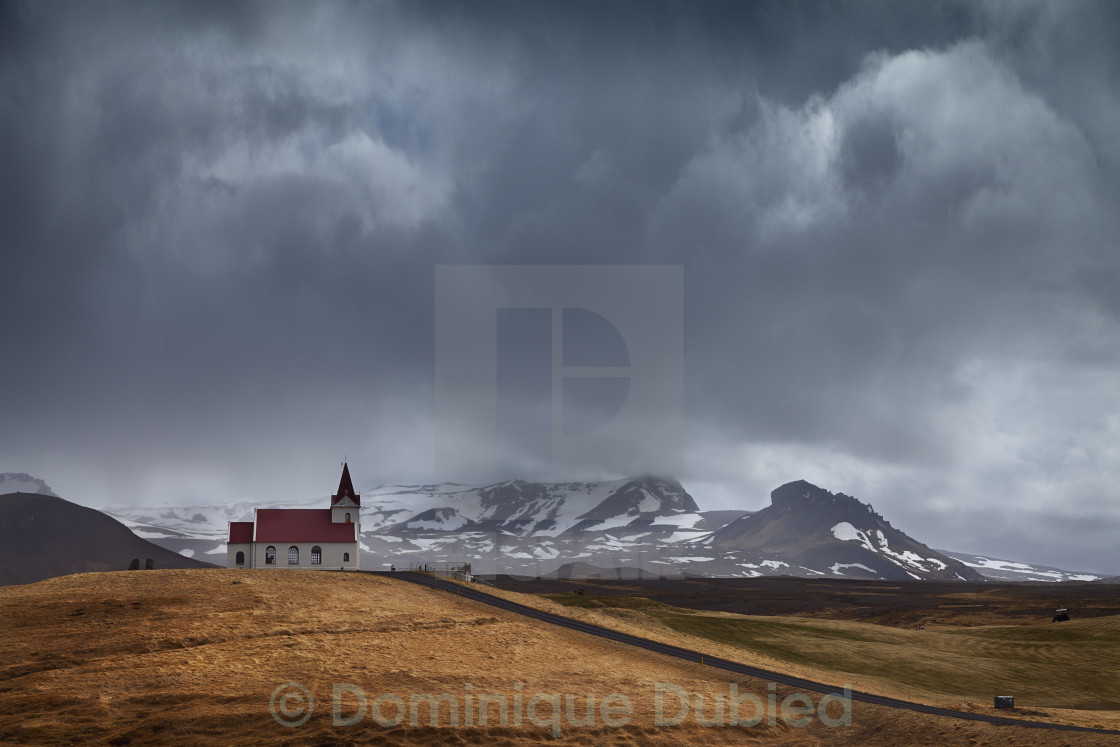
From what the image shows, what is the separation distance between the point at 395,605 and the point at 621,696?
2493 centimetres

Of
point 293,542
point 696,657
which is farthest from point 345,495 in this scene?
point 696,657

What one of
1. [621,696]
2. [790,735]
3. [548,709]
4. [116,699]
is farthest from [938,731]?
[116,699]

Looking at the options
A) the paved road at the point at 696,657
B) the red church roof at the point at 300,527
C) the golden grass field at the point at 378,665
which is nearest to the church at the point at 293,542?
the red church roof at the point at 300,527

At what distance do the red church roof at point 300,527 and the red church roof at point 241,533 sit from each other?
142 cm

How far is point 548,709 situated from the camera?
128 ft

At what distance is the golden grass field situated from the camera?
112 ft

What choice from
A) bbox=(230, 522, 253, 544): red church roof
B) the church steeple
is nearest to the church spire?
the church steeple

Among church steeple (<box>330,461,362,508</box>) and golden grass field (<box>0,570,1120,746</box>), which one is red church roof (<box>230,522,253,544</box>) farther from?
golden grass field (<box>0,570,1120,746</box>)

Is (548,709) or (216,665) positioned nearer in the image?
(548,709)

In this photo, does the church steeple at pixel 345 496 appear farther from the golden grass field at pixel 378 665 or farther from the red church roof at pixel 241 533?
the golden grass field at pixel 378 665

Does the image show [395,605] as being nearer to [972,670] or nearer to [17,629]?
[17,629]

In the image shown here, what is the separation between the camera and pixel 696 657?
182 feet

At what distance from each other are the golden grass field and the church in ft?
67.8

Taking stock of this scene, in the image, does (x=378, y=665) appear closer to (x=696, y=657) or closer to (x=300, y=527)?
(x=696, y=657)
